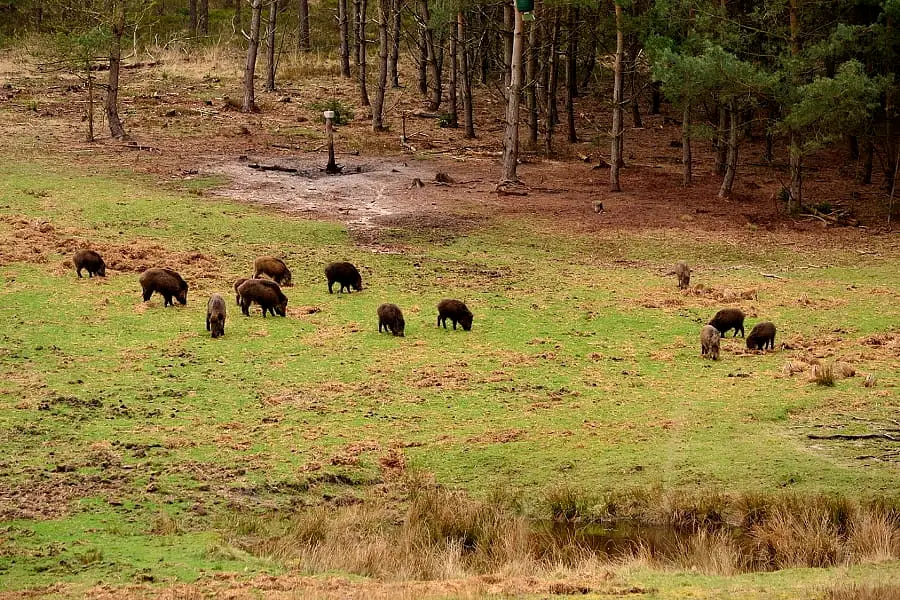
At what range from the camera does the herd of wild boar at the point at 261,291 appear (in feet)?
59.3

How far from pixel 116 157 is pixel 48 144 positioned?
9.51ft

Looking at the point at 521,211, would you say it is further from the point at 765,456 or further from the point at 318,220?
the point at 765,456

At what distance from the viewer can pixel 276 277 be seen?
21.4 m

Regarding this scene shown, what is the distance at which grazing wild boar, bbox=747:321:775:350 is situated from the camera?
1772 cm

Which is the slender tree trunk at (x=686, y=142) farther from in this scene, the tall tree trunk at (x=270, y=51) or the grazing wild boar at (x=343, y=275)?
the tall tree trunk at (x=270, y=51)

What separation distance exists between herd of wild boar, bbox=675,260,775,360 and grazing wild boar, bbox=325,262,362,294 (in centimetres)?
672

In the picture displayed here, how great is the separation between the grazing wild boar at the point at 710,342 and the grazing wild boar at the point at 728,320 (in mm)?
1510

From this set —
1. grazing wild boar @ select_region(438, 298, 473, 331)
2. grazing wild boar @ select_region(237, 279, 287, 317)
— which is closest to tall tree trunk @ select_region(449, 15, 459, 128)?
grazing wild boar @ select_region(237, 279, 287, 317)

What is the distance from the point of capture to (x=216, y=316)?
17484 millimetres

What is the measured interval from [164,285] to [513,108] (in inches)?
627

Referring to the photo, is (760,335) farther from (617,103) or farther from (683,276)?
(617,103)

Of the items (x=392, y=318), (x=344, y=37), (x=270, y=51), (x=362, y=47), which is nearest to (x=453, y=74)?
(x=362, y=47)

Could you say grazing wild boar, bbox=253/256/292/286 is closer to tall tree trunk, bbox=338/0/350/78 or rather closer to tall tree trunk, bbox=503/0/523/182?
tall tree trunk, bbox=503/0/523/182

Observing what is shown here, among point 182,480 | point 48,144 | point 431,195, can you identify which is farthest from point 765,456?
point 48,144
